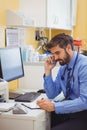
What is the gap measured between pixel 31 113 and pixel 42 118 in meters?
0.11

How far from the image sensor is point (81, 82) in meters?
2.15

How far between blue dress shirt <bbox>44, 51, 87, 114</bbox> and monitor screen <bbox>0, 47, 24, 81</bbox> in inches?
16.1

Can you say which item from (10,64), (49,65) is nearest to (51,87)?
A: (49,65)

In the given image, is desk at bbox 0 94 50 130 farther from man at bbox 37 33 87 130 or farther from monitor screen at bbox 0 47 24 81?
monitor screen at bbox 0 47 24 81

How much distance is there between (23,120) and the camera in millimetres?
1992

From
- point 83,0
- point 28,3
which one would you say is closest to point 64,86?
point 28,3

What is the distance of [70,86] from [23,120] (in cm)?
50

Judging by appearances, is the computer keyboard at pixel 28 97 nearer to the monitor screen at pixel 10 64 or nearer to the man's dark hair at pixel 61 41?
the monitor screen at pixel 10 64

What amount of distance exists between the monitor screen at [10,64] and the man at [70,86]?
0.53 metres

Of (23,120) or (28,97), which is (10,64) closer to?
(28,97)

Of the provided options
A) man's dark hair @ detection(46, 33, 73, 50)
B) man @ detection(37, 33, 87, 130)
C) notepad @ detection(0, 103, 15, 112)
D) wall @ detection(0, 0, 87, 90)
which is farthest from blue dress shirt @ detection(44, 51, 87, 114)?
wall @ detection(0, 0, 87, 90)

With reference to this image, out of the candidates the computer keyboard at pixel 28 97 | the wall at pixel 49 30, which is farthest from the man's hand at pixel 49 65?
the wall at pixel 49 30

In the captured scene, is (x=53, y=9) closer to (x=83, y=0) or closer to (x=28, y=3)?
(x=28, y=3)

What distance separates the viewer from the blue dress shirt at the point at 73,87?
2.10 metres
